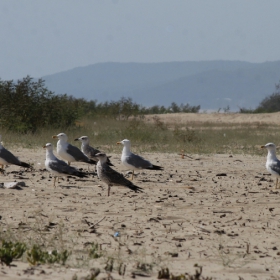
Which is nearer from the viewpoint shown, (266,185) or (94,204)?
(94,204)

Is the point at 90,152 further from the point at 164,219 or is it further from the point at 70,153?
the point at 164,219

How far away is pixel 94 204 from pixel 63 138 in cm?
411

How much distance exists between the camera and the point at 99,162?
11453mm

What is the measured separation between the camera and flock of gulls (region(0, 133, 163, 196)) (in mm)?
11047

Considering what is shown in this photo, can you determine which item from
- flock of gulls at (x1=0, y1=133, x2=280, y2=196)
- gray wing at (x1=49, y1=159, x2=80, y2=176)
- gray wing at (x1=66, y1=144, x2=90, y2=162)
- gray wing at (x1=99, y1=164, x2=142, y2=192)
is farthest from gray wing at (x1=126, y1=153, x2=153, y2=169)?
gray wing at (x1=99, y1=164, x2=142, y2=192)

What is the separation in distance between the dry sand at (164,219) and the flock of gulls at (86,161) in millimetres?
200

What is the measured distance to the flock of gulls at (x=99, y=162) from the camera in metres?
11.1

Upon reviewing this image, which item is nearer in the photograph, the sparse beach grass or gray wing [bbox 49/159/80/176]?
gray wing [bbox 49/159/80/176]

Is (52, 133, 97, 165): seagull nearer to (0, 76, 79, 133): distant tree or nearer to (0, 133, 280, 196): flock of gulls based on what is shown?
(0, 133, 280, 196): flock of gulls

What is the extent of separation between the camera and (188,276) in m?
6.16

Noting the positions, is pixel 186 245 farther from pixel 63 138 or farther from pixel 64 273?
pixel 63 138

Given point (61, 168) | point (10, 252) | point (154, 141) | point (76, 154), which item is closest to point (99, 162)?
point (61, 168)

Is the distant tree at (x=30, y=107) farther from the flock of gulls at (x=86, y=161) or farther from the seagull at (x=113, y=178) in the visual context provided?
the seagull at (x=113, y=178)

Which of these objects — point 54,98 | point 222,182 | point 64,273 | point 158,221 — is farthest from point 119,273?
point 54,98
